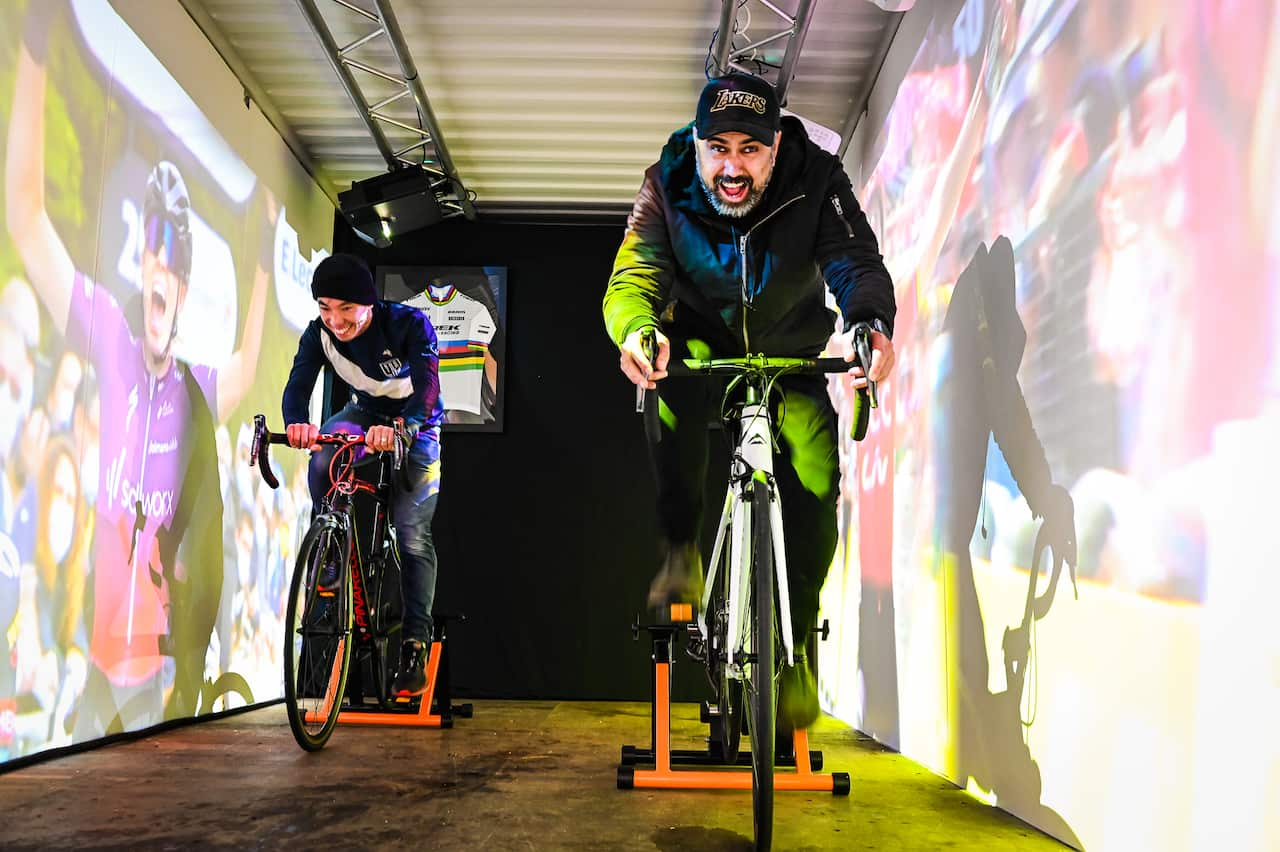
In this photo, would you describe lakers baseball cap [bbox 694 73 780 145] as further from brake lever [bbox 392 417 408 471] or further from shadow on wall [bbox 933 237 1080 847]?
brake lever [bbox 392 417 408 471]

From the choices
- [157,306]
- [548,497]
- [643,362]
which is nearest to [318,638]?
[157,306]

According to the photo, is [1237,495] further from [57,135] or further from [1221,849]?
[57,135]

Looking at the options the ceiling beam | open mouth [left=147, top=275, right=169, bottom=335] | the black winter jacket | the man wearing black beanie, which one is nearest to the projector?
the ceiling beam

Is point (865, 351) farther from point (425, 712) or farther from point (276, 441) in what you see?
point (425, 712)

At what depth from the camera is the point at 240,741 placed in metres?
3.50

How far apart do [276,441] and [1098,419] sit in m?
2.50

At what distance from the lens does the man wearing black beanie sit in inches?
152

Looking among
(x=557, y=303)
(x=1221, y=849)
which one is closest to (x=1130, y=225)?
(x=1221, y=849)

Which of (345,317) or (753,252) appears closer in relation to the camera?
(753,252)

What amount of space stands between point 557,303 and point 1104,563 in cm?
473

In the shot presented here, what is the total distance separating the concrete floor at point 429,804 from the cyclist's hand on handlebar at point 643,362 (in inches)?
38.3

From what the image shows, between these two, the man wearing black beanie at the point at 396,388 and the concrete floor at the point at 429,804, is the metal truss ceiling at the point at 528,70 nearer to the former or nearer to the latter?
the man wearing black beanie at the point at 396,388

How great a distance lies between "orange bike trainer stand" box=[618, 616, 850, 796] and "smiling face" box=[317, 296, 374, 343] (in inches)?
71.9

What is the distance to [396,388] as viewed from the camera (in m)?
4.07
